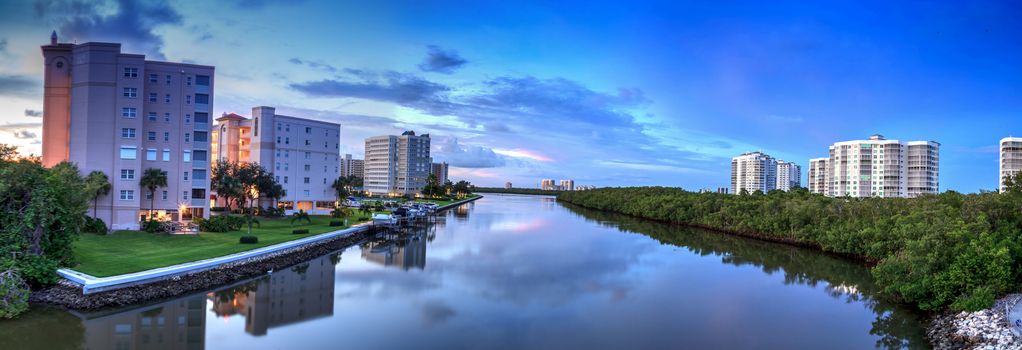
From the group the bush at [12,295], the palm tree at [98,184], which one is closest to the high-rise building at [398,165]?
the palm tree at [98,184]

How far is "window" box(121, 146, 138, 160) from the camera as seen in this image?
35.7 metres

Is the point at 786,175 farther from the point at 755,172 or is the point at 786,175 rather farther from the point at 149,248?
the point at 149,248

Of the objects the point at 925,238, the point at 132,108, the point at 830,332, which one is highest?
the point at 132,108

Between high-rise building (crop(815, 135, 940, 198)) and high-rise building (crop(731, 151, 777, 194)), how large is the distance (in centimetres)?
4811

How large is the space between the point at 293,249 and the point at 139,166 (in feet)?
42.2

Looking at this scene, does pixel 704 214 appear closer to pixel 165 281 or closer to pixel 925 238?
pixel 925 238

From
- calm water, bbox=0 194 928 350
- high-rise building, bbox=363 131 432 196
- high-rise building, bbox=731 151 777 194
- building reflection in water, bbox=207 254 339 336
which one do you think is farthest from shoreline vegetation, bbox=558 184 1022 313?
high-rise building, bbox=731 151 777 194

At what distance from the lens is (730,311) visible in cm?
2303

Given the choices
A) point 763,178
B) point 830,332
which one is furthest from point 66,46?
point 763,178

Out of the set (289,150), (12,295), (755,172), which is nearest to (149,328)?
(12,295)

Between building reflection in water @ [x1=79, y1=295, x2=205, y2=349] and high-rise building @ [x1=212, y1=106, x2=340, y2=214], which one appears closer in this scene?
building reflection in water @ [x1=79, y1=295, x2=205, y2=349]

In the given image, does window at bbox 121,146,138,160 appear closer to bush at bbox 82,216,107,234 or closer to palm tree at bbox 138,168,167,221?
palm tree at bbox 138,168,167,221

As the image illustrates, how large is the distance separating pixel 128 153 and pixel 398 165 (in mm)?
110468

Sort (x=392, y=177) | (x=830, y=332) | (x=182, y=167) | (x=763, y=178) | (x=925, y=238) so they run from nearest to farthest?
1. (x=830, y=332)
2. (x=925, y=238)
3. (x=182, y=167)
4. (x=392, y=177)
5. (x=763, y=178)
